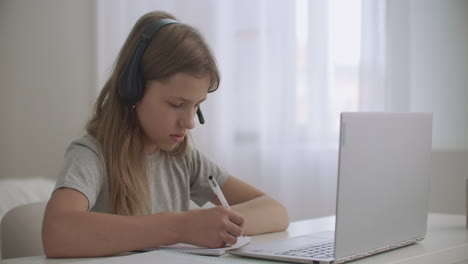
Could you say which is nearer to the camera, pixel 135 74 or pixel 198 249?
pixel 198 249

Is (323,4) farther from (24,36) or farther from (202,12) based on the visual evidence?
(24,36)

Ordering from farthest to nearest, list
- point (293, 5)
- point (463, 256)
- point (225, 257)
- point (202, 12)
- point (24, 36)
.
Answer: point (24, 36) → point (202, 12) → point (293, 5) → point (463, 256) → point (225, 257)

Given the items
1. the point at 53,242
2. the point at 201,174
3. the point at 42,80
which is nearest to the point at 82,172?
the point at 53,242

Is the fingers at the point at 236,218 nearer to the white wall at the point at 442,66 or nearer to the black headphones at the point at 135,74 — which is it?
the black headphones at the point at 135,74

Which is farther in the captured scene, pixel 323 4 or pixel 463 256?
pixel 323 4

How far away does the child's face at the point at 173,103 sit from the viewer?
1.14 metres

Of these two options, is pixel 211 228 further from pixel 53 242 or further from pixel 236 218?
pixel 53 242

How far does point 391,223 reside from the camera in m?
0.91

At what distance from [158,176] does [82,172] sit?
0.97 ft

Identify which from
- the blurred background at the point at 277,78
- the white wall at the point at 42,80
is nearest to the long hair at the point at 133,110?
the blurred background at the point at 277,78

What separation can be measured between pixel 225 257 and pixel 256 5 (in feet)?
6.26

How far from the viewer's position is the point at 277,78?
102 inches

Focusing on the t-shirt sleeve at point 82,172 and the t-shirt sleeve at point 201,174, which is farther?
the t-shirt sleeve at point 201,174

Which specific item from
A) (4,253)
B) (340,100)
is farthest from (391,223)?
(340,100)
